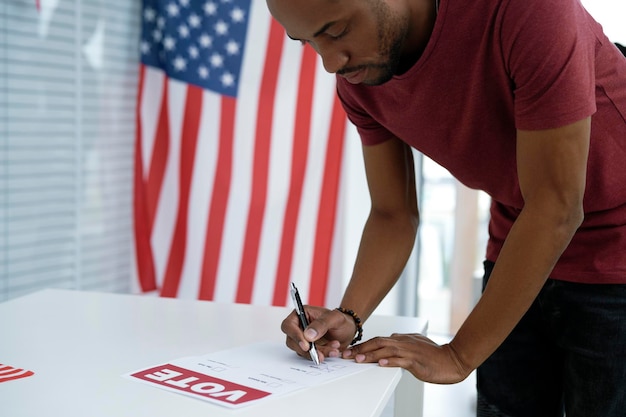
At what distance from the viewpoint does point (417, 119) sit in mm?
1204

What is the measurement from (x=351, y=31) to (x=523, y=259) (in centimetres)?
39

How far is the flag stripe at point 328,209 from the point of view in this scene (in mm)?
2891

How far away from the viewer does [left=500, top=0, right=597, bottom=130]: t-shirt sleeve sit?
97 centimetres

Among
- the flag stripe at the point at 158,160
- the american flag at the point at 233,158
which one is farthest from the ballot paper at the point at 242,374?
the flag stripe at the point at 158,160

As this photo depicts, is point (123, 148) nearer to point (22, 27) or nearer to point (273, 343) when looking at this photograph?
point (22, 27)

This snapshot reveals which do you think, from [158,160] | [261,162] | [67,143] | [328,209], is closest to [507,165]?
[328,209]

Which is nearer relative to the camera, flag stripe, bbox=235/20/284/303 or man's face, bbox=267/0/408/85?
man's face, bbox=267/0/408/85

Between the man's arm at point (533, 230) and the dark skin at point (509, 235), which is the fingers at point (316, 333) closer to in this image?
the dark skin at point (509, 235)

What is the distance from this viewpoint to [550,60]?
971mm

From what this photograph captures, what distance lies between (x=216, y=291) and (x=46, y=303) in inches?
66.9

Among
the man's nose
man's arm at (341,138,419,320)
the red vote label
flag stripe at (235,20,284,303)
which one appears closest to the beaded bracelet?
man's arm at (341,138,419,320)

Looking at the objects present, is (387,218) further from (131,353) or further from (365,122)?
(131,353)

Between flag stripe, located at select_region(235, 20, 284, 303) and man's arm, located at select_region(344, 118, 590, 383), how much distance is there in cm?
195

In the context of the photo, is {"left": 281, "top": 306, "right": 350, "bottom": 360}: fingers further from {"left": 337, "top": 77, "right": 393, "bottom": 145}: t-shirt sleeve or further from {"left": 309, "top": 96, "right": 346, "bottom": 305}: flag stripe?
{"left": 309, "top": 96, "right": 346, "bottom": 305}: flag stripe
